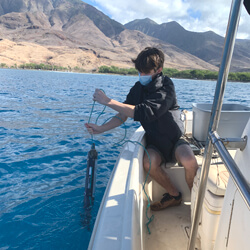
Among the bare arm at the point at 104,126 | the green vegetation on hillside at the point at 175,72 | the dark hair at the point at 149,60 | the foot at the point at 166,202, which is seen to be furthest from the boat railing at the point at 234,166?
the green vegetation on hillside at the point at 175,72

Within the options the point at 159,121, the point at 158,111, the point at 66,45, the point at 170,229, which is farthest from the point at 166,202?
the point at 66,45

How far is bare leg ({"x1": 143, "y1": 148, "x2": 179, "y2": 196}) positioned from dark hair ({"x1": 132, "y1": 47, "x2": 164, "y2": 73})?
741 millimetres

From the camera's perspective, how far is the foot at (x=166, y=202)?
2.12 m

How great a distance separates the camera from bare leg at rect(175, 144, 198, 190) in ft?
6.52

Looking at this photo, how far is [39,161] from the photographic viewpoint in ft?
14.2

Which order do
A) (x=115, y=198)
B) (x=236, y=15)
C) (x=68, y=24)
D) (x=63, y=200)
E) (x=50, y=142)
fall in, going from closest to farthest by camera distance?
(x=236, y=15) → (x=115, y=198) → (x=63, y=200) → (x=50, y=142) → (x=68, y=24)

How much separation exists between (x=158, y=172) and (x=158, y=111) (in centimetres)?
55

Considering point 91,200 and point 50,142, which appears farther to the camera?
point 50,142

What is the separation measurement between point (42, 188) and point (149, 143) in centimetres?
188

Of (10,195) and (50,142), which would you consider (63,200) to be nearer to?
(10,195)

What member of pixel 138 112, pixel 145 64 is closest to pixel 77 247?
pixel 138 112

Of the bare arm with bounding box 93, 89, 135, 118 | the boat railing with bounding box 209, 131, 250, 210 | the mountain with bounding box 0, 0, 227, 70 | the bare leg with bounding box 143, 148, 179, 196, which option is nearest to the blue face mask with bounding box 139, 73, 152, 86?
the bare arm with bounding box 93, 89, 135, 118

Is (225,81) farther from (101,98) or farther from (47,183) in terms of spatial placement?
(47,183)

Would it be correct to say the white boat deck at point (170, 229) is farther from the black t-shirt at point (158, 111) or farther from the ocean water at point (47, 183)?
the ocean water at point (47, 183)
